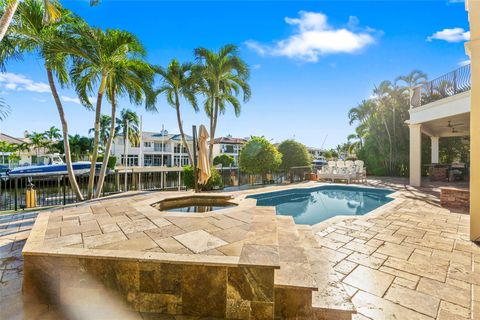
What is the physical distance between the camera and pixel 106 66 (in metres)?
6.29

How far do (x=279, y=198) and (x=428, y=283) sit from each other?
231 inches

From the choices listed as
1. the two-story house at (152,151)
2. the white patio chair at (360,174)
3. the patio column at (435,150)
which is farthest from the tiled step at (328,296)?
the two-story house at (152,151)

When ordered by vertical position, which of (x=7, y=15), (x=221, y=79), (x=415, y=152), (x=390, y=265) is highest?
(x=221, y=79)

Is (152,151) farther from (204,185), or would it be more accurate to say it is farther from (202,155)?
(202,155)

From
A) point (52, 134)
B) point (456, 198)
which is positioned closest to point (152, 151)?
point (52, 134)

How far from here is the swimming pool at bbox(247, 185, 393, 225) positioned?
6.01 m

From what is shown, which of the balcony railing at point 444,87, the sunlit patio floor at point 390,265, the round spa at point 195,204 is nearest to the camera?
the sunlit patio floor at point 390,265

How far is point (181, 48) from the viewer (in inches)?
396

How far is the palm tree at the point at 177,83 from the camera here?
10000mm

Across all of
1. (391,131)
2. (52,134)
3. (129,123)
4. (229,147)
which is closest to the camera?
(391,131)

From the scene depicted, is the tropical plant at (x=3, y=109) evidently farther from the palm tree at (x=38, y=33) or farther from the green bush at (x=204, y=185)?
the green bush at (x=204, y=185)

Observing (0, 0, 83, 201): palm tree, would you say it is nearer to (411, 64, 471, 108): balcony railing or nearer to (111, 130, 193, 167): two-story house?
(411, 64, 471, 108): balcony railing

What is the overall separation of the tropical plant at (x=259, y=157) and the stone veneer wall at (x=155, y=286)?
902cm

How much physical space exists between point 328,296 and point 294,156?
1101 cm
